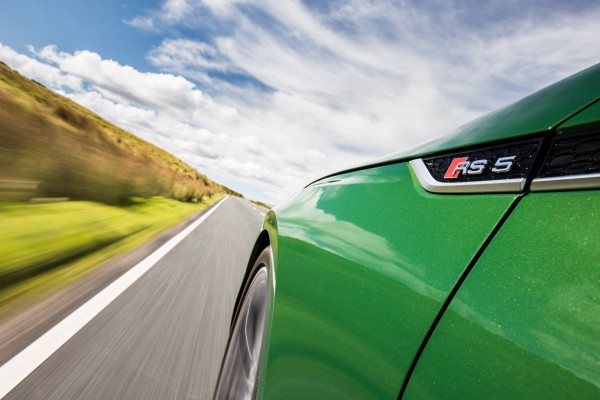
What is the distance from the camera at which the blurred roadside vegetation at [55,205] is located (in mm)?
4215

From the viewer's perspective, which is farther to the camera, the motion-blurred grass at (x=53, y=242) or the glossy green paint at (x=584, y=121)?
the motion-blurred grass at (x=53, y=242)

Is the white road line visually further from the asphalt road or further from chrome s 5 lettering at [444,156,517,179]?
chrome s 5 lettering at [444,156,517,179]

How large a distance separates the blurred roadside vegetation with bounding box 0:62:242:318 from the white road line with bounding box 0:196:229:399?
556 mm

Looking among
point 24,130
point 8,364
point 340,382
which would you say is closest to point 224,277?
point 8,364

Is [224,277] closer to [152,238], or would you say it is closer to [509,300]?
[152,238]

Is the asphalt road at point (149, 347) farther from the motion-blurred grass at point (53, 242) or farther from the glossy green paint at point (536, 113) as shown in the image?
the glossy green paint at point (536, 113)

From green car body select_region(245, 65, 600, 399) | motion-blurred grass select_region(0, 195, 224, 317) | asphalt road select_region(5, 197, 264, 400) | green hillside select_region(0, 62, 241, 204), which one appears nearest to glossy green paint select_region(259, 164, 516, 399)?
green car body select_region(245, 65, 600, 399)

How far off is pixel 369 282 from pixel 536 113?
0.52 metres

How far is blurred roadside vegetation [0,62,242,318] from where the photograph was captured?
13.8ft

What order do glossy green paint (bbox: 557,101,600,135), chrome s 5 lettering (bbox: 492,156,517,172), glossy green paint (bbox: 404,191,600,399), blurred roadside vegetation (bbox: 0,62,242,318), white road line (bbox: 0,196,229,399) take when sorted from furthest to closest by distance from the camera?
blurred roadside vegetation (bbox: 0,62,242,318)
white road line (bbox: 0,196,229,399)
chrome s 5 lettering (bbox: 492,156,517,172)
glossy green paint (bbox: 557,101,600,135)
glossy green paint (bbox: 404,191,600,399)

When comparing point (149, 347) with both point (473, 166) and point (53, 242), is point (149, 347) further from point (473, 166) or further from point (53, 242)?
point (53, 242)

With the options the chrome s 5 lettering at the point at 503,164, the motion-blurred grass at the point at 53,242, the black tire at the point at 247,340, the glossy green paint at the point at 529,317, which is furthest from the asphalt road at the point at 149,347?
the chrome s 5 lettering at the point at 503,164

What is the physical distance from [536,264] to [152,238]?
7600 mm

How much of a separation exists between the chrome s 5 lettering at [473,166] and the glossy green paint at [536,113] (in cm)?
5
